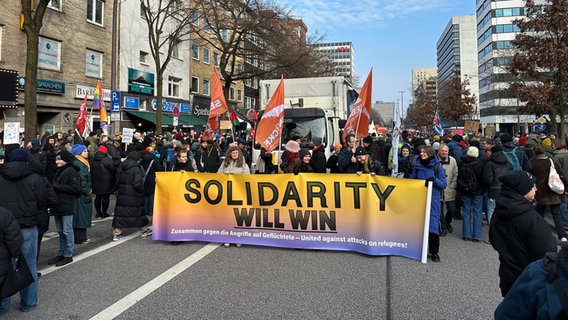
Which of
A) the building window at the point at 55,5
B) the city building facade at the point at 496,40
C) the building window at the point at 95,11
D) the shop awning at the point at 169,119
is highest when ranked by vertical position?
→ the city building facade at the point at 496,40

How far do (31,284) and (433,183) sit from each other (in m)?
5.49

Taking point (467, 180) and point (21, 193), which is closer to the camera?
point (21, 193)

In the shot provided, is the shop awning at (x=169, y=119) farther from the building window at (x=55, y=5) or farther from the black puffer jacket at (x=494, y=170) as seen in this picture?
the black puffer jacket at (x=494, y=170)

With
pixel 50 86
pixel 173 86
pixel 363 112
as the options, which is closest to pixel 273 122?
pixel 363 112

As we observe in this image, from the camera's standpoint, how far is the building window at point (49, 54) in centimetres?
2044

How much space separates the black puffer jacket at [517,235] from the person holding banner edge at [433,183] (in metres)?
2.74

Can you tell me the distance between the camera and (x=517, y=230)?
2926 millimetres

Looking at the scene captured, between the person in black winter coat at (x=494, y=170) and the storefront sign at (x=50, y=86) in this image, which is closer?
the person in black winter coat at (x=494, y=170)

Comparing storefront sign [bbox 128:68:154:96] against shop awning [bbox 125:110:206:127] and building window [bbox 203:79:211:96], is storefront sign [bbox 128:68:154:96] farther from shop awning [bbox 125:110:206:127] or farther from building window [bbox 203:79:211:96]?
building window [bbox 203:79:211:96]

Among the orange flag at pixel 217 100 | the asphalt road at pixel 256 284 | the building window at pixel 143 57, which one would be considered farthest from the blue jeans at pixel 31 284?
the building window at pixel 143 57

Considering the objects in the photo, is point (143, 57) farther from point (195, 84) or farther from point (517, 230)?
point (517, 230)

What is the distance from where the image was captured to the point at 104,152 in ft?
32.2

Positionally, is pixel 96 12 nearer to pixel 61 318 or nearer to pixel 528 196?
pixel 61 318

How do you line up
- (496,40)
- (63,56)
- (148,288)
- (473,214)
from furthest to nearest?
(496,40) < (63,56) < (473,214) < (148,288)
